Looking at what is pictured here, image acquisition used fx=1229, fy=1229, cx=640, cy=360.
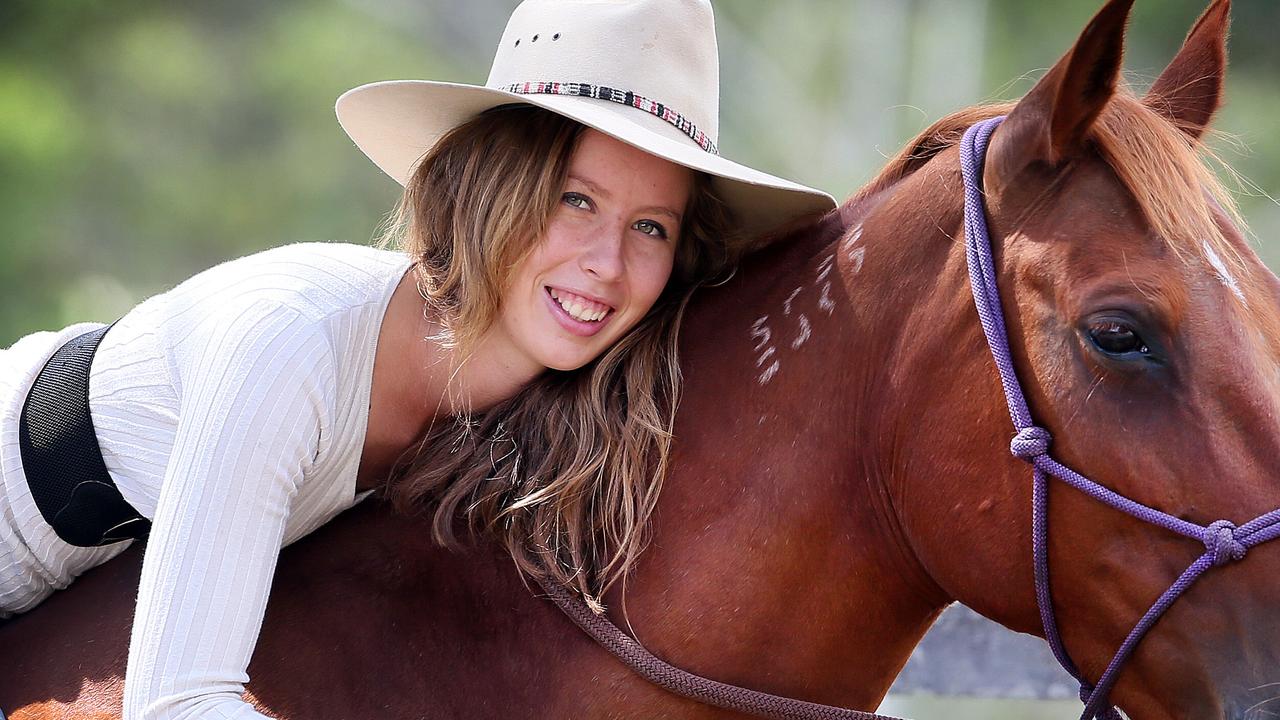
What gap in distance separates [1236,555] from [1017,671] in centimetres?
171

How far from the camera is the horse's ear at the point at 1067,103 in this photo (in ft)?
4.74

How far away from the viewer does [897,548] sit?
1.66 meters

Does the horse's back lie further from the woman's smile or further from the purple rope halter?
the purple rope halter

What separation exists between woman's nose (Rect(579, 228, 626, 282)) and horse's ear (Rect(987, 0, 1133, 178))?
536mm

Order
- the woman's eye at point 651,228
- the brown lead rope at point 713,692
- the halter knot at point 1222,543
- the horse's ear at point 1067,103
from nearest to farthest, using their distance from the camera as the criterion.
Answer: the halter knot at point 1222,543 → the horse's ear at point 1067,103 → the brown lead rope at point 713,692 → the woman's eye at point 651,228

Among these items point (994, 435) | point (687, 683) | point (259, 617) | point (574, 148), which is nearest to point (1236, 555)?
point (994, 435)

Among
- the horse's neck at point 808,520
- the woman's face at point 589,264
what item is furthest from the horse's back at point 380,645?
the woman's face at point 589,264

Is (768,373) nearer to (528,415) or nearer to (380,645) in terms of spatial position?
(528,415)

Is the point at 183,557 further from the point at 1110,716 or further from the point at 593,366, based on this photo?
the point at 1110,716

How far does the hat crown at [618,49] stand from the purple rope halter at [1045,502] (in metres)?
0.45

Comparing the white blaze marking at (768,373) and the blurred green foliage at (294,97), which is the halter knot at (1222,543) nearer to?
the white blaze marking at (768,373)

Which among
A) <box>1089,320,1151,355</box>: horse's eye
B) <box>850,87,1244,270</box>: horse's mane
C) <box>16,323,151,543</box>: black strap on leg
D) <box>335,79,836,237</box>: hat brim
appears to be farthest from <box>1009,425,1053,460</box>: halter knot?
<box>16,323,151,543</box>: black strap on leg

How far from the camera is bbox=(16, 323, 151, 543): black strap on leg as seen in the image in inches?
71.0

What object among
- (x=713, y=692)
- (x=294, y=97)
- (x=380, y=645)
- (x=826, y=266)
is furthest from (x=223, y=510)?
(x=294, y=97)
